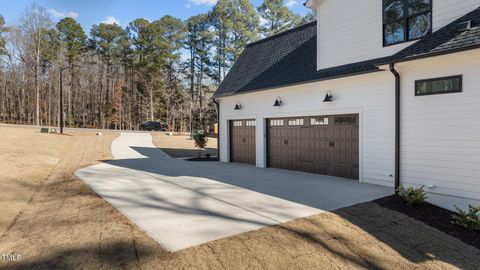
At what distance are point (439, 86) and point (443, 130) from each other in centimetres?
100

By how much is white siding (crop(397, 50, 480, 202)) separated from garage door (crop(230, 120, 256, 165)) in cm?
684

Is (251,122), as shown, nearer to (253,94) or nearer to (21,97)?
(253,94)

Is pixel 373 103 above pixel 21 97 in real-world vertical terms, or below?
below

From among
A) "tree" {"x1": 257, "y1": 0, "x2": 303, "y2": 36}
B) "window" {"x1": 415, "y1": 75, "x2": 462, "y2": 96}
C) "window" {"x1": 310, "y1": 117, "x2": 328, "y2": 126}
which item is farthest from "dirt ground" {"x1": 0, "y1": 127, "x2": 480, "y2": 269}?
"tree" {"x1": 257, "y1": 0, "x2": 303, "y2": 36}

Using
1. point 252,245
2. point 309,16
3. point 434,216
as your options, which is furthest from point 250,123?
point 309,16

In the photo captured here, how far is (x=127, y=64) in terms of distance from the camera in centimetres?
4181

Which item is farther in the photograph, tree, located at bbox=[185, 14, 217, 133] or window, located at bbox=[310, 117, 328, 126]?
tree, located at bbox=[185, 14, 217, 133]

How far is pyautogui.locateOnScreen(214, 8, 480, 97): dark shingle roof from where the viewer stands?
245 inches

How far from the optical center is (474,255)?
174 inches

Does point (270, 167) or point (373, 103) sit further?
point (270, 167)

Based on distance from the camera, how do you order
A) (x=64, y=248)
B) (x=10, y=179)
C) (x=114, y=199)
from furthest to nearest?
(x=10, y=179) < (x=114, y=199) < (x=64, y=248)

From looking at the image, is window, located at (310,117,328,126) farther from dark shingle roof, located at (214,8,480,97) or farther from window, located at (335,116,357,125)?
dark shingle roof, located at (214,8,480,97)

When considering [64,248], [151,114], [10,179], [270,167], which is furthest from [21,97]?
[64,248]

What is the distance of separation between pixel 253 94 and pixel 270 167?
10.7 ft
